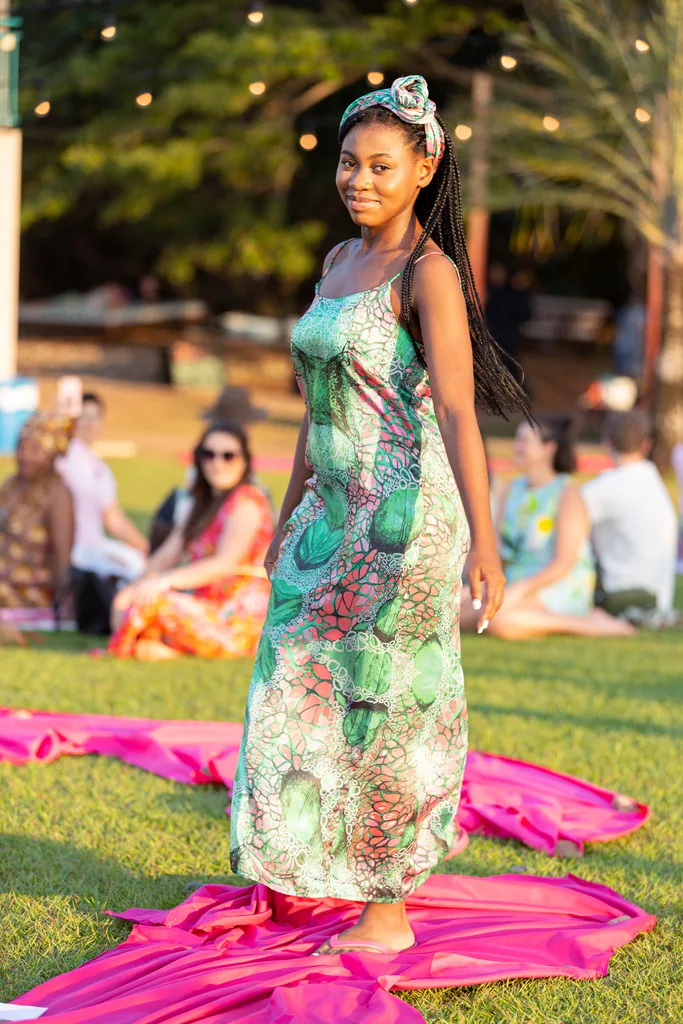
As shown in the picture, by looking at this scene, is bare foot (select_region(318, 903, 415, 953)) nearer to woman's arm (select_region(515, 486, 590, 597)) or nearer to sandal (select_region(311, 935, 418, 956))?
sandal (select_region(311, 935, 418, 956))

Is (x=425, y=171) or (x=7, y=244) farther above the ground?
(x=7, y=244)

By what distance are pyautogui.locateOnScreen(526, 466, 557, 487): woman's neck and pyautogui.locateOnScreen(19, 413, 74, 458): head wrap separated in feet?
8.53

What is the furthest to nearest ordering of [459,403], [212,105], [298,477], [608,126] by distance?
[212,105]
[608,126]
[298,477]
[459,403]

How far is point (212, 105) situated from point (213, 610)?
1576cm

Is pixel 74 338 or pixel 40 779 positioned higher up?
pixel 74 338

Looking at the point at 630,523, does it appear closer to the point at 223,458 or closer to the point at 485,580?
the point at 223,458

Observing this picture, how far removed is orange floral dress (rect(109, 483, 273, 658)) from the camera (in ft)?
23.3

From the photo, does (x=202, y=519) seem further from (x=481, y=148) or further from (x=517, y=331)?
(x=517, y=331)

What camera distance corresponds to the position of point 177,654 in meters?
7.23

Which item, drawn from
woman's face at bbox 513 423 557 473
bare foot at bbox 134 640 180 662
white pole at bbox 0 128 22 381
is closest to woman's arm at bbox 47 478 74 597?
bare foot at bbox 134 640 180 662

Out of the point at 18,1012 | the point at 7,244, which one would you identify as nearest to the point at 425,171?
the point at 18,1012

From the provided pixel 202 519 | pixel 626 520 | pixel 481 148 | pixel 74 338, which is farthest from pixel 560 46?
pixel 74 338

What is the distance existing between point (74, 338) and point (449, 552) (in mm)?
29110

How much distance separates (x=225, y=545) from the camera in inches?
279
